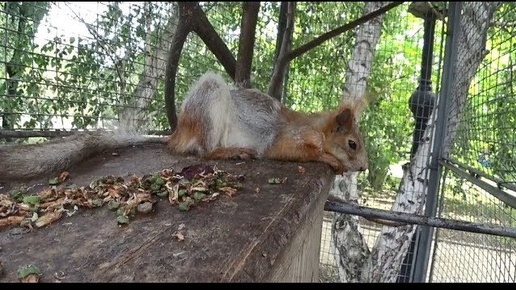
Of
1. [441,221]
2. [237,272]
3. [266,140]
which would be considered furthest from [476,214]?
[237,272]

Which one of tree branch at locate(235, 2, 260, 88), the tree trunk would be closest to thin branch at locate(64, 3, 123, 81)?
tree branch at locate(235, 2, 260, 88)

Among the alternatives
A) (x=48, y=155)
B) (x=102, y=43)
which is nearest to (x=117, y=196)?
(x=48, y=155)

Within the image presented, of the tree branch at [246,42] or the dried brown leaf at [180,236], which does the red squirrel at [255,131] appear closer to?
the tree branch at [246,42]

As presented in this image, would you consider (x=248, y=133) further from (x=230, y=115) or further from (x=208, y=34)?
(x=208, y=34)

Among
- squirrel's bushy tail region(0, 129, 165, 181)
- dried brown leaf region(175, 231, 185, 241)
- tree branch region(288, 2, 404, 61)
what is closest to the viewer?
dried brown leaf region(175, 231, 185, 241)

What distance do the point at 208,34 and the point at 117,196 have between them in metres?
1.26

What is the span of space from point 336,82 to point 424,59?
814mm

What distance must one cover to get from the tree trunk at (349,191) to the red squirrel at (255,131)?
1644mm

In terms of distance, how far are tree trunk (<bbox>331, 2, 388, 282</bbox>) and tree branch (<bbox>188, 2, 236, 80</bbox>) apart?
5.52 ft

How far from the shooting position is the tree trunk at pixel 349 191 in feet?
13.6

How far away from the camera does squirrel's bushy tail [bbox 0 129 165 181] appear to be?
1.67 m

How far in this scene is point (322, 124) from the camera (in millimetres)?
2566

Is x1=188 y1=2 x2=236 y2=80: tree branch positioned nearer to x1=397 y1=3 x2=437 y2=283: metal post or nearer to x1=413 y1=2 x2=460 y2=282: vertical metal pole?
x1=413 y1=2 x2=460 y2=282: vertical metal pole

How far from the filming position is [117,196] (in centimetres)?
138
